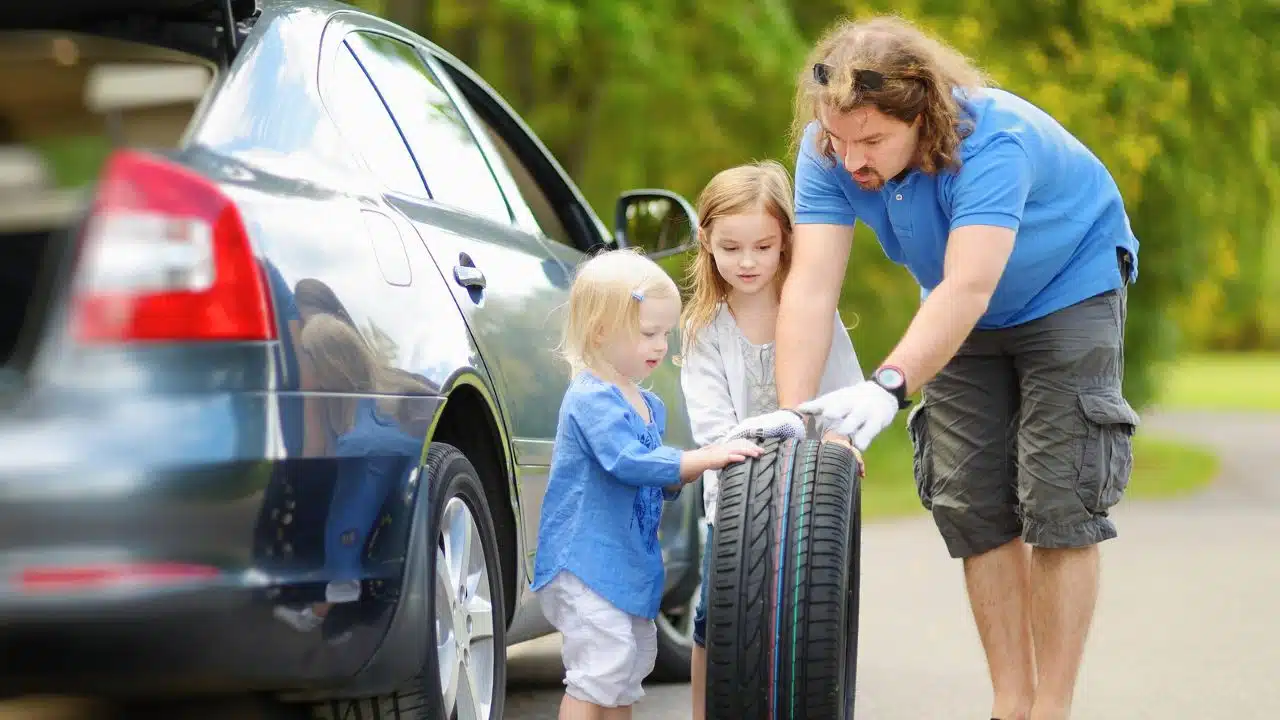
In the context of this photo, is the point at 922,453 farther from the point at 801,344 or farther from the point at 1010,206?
the point at 1010,206

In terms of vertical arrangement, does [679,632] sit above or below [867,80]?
below

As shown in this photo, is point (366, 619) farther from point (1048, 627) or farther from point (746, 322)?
point (1048, 627)

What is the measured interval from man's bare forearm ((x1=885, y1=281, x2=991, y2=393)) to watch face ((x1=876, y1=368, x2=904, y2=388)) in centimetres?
6

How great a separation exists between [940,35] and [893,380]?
1102cm

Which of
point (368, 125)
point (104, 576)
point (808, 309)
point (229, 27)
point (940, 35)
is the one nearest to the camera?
point (104, 576)

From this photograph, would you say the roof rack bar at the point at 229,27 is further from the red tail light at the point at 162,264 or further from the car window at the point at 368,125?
the red tail light at the point at 162,264

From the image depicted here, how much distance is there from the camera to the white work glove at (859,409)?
356 centimetres

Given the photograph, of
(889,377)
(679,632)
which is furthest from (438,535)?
(679,632)

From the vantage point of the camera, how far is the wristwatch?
3643mm

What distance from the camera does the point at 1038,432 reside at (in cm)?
429

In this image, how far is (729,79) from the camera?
581 inches

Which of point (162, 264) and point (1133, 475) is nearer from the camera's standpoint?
point (162, 264)

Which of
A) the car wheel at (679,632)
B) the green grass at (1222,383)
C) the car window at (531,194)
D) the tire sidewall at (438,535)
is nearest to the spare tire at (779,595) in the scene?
the tire sidewall at (438,535)

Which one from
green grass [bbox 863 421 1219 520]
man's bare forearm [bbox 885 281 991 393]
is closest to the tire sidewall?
man's bare forearm [bbox 885 281 991 393]
